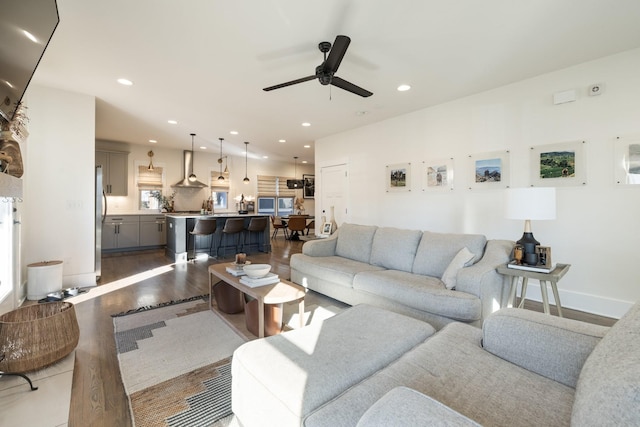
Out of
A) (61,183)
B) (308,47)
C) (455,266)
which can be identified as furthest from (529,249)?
(61,183)

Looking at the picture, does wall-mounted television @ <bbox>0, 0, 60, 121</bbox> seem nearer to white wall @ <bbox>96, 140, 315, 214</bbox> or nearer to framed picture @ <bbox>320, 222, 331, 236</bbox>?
framed picture @ <bbox>320, 222, 331, 236</bbox>

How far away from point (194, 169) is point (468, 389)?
834 centimetres

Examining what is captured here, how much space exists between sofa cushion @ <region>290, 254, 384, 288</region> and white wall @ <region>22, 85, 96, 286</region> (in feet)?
9.88

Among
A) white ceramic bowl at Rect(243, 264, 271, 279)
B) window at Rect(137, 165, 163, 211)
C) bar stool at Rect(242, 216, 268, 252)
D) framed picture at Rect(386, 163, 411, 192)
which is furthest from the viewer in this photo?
window at Rect(137, 165, 163, 211)

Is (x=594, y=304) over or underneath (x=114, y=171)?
underneath

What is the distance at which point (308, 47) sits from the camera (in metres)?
2.74

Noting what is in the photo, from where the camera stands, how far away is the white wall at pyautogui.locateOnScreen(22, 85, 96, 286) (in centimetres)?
356

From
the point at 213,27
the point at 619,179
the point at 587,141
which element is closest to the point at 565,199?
the point at 619,179

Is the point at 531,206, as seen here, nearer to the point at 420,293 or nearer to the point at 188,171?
the point at 420,293

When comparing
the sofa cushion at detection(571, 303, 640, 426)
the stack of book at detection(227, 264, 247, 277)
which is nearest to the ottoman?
the sofa cushion at detection(571, 303, 640, 426)

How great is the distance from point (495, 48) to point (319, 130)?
3523 mm

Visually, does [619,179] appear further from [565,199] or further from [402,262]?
[402,262]

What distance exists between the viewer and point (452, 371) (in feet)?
3.81

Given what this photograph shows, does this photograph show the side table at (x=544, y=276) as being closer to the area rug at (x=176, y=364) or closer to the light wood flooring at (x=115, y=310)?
the light wood flooring at (x=115, y=310)
